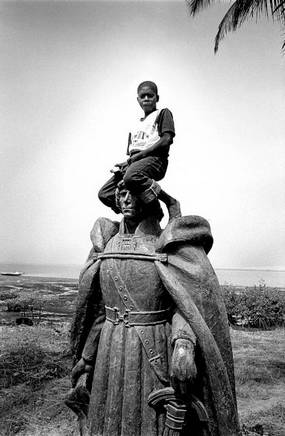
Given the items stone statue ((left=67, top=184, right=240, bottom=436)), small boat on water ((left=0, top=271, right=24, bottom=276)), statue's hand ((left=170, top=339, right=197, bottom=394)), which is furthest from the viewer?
small boat on water ((left=0, top=271, right=24, bottom=276))

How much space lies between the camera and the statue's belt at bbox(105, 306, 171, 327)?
2.32m

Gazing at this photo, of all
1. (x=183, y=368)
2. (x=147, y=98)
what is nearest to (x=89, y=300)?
(x=183, y=368)

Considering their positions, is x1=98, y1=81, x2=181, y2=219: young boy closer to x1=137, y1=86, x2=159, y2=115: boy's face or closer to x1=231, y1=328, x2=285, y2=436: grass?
x1=137, y1=86, x2=159, y2=115: boy's face

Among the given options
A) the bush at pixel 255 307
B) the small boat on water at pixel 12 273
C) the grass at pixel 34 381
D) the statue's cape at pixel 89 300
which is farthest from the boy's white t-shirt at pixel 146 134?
the bush at pixel 255 307

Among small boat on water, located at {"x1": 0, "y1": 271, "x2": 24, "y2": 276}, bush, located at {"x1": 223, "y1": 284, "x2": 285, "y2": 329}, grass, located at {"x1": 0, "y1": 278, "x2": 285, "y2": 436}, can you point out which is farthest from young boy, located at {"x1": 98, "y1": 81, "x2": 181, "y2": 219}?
bush, located at {"x1": 223, "y1": 284, "x2": 285, "y2": 329}

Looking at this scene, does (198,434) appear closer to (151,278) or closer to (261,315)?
(151,278)

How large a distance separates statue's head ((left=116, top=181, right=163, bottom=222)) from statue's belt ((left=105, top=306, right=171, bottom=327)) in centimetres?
61

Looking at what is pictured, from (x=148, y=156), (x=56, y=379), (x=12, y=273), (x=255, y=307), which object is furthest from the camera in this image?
(x=255, y=307)

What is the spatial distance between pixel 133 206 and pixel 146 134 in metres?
0.49

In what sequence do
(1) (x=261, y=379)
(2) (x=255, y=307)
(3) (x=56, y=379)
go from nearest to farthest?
(3) (x=56, y=379) < (1) (x=261, y=379) < (2) (x=255, y=307)

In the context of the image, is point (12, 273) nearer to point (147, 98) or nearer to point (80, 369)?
point (80, 369)

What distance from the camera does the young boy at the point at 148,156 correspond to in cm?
234

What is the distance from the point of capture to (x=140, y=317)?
2.32 m

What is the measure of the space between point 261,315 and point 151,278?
7254 millimetres
